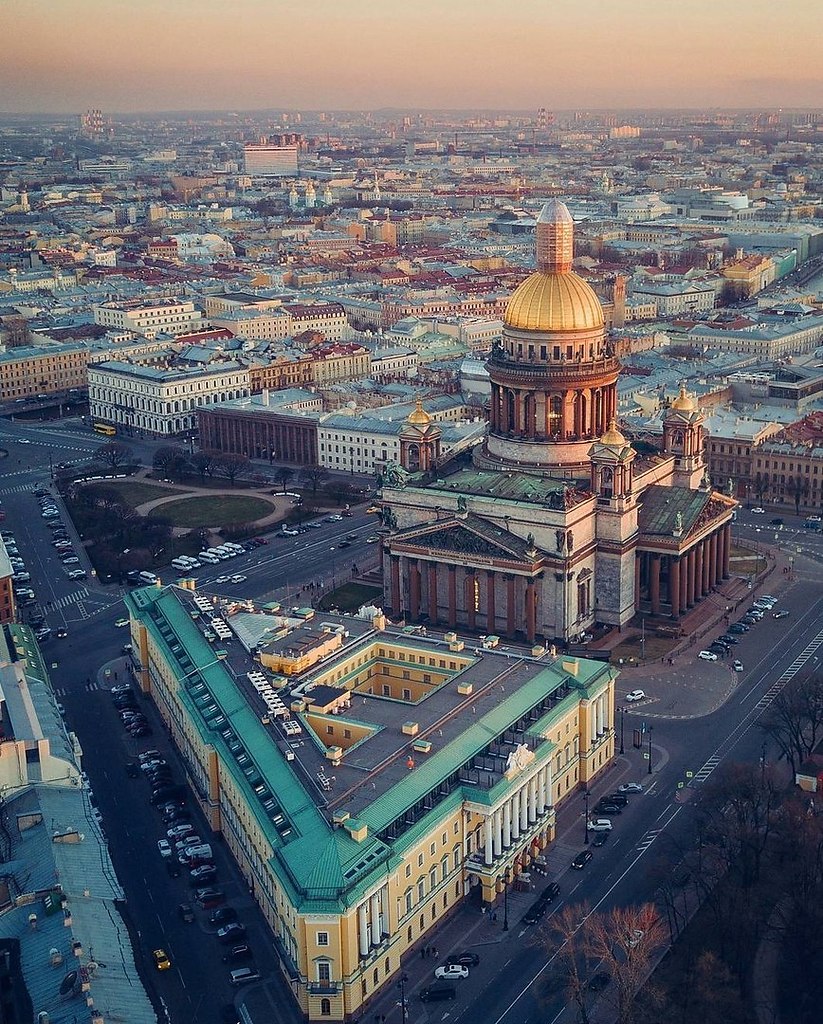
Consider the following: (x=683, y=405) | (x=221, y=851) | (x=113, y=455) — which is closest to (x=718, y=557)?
(x=683, y=405)

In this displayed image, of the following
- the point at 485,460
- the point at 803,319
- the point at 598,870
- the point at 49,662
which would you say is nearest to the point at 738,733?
the point at 598,870

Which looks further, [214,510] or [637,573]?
[214,510]

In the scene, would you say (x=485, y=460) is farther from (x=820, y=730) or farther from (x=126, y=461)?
(x=126, y=461)

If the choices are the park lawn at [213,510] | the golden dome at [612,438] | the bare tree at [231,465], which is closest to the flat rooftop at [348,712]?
the golden dome at [612,438]

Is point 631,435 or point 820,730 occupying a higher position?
point 631,435

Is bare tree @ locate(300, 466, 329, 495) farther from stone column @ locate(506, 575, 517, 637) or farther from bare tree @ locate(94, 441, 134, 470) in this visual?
stone column @ locate(506, 575, 517, 637)

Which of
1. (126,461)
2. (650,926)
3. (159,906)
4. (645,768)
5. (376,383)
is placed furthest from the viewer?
(376,383)

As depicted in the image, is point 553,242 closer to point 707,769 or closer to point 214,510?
point 214,510
